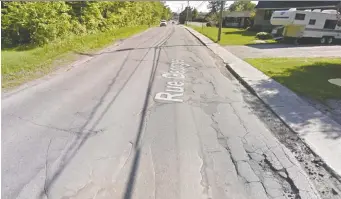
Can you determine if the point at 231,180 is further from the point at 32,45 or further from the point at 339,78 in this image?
the point at 32,45

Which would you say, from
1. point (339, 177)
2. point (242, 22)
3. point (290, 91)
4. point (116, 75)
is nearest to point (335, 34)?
point (290, 91)

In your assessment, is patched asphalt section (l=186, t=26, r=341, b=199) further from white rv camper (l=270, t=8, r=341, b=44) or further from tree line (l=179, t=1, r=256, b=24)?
tree line (l=179, t=1, r=256, b=24)

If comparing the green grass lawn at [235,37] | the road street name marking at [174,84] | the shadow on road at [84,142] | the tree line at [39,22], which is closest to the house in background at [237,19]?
the green grass lawn at [235,37]

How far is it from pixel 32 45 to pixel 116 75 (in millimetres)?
6894

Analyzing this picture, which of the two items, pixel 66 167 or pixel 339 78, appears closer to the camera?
pixel 66 167

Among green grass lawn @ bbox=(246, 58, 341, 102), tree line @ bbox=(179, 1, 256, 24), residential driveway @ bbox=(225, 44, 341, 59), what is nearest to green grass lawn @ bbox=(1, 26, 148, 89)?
green grass lawn @ bbox=(246, 58, 341, 102)

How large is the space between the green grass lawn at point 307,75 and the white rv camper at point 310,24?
30.7ft

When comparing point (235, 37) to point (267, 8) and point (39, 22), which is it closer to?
point (267, 8)

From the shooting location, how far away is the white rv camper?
21250 millimetres

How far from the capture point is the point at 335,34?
22.7 m

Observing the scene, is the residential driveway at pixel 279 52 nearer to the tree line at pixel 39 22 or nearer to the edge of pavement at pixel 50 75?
the edge of pavement at pixel 50 75

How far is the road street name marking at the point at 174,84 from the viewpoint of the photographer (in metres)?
7.04

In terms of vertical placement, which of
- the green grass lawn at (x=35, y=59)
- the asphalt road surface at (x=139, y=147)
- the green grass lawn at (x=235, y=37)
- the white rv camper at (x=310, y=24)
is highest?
the white rv camper at (x=310, y=24)

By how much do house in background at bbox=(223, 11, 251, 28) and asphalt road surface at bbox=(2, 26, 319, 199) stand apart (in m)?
48.1
